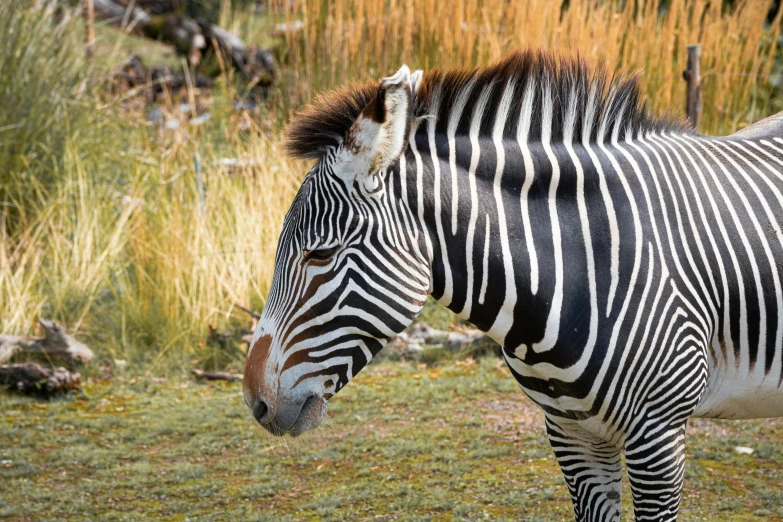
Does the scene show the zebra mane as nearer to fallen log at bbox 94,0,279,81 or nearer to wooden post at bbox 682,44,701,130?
wooden post at bbox 682,44,701,130

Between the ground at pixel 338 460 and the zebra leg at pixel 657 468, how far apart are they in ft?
5.07

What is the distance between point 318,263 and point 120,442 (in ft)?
12.1

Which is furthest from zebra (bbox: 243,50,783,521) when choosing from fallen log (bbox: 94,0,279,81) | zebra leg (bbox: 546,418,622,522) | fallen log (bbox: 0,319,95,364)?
fallen log (bbox: 94,0,279,81)

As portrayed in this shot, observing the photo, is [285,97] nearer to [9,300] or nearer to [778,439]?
[9,300]

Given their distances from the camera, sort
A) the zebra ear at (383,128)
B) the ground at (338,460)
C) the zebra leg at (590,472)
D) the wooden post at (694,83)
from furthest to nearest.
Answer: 1. the wooden post at (694,83)
2. the ground at (338,460)
3. the zebra leg at (590,472)
4. the zebra ear at (383,128)

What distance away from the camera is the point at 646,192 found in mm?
2594

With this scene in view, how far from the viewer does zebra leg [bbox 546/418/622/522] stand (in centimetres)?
282

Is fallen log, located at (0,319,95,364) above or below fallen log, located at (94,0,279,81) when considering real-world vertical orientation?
below

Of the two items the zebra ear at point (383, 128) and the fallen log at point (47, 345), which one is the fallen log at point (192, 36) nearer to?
the fallen log at point (47, 345)

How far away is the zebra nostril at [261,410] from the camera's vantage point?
2.38 m

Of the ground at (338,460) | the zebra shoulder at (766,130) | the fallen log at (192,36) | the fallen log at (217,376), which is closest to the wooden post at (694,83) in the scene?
the ground at (338,460)

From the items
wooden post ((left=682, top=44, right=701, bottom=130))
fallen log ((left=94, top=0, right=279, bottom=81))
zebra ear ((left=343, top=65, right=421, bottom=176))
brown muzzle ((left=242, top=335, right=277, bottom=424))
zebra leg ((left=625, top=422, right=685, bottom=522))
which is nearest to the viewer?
zebra ear ((left=343, top=65, right=421, bottom=176))

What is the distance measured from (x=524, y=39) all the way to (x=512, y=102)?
5.42 metres

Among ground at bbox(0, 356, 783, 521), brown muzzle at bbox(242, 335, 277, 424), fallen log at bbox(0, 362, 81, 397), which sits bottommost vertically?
fallen log at bbox(0, 362, 81, 397)
